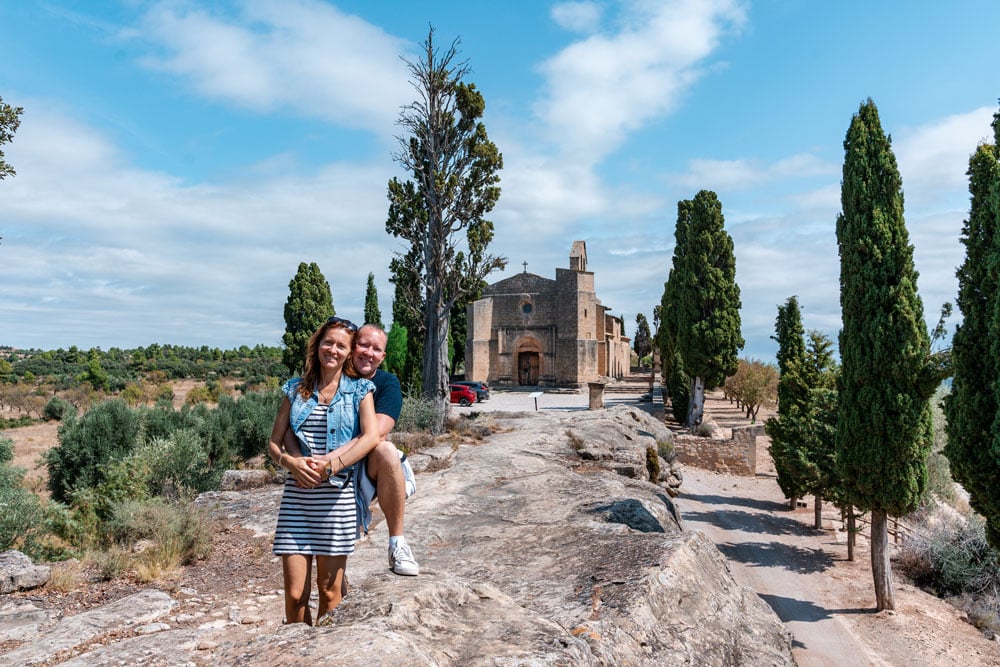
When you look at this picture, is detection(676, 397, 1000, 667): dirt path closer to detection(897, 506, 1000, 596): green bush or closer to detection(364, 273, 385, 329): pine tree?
detection(897, 506, 1000, 596): green bush

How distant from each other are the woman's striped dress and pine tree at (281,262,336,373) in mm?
24376

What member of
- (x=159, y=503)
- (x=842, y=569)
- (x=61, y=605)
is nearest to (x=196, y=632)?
(x=61, y=605)

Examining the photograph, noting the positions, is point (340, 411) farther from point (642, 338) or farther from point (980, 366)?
point (642, 338)

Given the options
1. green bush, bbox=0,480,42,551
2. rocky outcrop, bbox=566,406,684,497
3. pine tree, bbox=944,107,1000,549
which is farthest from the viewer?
rocky outcrop, bbox=566,406,684,497

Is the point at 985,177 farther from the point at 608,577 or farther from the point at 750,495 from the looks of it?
the point at 750,495

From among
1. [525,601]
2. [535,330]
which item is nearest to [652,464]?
[525,601]

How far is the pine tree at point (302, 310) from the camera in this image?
26547mm

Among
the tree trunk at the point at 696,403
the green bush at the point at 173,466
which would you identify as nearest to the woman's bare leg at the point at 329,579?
the green bush at the point at 173,466

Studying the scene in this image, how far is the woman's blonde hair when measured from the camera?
116 inches

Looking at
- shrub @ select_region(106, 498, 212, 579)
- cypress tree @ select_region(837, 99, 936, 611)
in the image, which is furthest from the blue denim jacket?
cypress tree @ select_region(837, 99, 936, 611)

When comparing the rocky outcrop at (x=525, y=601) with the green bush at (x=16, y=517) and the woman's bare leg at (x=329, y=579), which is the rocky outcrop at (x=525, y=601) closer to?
the woman's bare leg at (x=329, y=579)

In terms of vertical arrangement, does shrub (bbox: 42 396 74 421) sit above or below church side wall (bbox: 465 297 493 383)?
below

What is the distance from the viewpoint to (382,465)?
2.91m

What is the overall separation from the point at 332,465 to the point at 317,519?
29 centimetres
